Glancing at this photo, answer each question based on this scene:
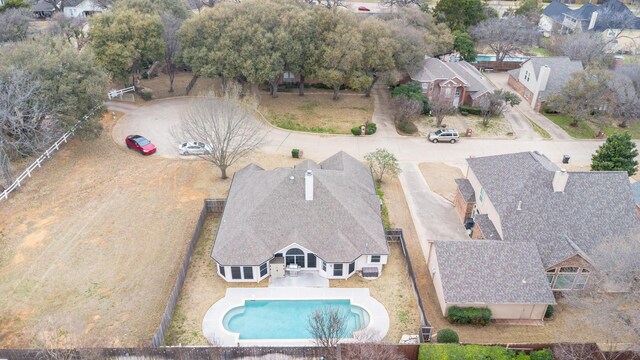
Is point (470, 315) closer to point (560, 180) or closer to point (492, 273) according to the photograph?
point (492, 273)

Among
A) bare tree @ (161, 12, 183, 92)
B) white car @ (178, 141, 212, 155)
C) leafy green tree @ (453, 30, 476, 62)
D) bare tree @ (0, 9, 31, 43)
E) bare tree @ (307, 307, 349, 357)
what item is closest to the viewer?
bare tree @ (307, 307, 349, 357)

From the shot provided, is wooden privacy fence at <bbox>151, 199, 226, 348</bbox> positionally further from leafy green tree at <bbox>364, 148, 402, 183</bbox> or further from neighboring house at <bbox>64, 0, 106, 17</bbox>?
neighboring house at <bbox>64, 0, 106, 17</bbox>

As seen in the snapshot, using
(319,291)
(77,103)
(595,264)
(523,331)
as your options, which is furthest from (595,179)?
(77,103)

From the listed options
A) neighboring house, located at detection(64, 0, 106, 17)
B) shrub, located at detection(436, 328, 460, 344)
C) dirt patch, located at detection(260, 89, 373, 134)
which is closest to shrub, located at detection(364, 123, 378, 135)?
dirt patch, located at detection(260, 89, 373, 134)

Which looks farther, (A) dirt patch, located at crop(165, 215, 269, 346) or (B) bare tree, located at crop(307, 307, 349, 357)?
(A) dirt patch, located at crop(165, 215, 269, 346)

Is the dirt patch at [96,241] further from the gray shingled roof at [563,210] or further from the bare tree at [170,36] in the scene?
the gray shingled roof at [563,210]

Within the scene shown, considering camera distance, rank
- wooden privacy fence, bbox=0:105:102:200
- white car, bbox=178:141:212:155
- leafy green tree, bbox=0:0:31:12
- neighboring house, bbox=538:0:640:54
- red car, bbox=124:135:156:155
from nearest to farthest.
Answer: wooden privacy fence, bbox=0:105:102:200
white car, bbox=178:141:212:155
red car, bbox=124:135:156:155
leafy green tree, bbox=0:0:31:12
neighboring house, bbox=538:0:640:54
